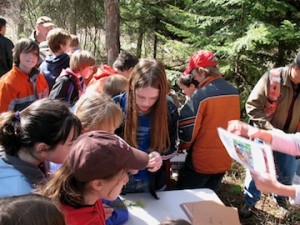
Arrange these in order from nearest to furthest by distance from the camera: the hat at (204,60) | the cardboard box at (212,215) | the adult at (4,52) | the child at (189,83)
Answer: the cardboard box at (212,215) < the hat at (204,60) < the child at (189,83) < the adult at (4,52)

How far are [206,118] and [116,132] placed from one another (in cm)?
76

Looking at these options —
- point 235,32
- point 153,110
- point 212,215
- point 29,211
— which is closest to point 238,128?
point 153,110

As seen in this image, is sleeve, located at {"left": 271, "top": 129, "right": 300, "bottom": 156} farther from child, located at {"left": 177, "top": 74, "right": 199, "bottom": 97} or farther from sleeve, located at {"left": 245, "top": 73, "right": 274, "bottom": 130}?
child, located at {"left": 177, "top": 74, "right": 199, "bottom": 97}

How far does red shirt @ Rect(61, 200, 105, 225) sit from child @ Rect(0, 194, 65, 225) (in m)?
0.45

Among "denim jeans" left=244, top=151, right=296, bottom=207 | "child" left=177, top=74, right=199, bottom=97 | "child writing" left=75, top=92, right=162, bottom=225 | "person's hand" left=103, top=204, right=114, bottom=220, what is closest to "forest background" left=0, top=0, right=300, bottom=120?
"denim jeans" left=244, top=151, right=296, bottom=207

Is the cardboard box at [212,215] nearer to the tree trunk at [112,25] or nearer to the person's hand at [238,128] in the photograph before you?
the person's hand at [238,128]

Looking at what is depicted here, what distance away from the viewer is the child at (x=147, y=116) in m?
2.52

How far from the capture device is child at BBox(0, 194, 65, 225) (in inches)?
40.4

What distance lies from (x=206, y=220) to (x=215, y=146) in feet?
3.85

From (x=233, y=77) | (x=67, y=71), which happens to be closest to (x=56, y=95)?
(x=67, y=71)

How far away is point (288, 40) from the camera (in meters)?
5.00

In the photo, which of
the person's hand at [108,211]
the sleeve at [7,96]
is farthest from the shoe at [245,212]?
the sleeve at [7,96]

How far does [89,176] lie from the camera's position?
1535 millimetres

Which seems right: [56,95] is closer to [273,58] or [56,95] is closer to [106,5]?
[273,58]
